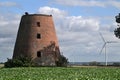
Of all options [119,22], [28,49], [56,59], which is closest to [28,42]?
[28,49]

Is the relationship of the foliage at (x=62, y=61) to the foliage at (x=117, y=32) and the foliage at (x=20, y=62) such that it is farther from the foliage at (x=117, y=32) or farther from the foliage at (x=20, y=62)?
the foliage at (x=117, y=32)

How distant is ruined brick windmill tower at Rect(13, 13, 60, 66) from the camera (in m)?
81.7

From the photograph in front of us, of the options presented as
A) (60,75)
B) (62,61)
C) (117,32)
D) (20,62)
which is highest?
(117,32)

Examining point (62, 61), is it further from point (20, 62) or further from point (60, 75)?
point (60, 75)

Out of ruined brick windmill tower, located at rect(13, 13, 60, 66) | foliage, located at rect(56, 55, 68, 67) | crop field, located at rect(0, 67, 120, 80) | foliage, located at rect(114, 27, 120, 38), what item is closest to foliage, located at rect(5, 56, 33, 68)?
ruined brick windmill tower, located at rect(13, 13, 60, 66)

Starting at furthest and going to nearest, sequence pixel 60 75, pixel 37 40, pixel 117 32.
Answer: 1. pixel 37 40
2. pixel 117 32
3. pixel 60 75

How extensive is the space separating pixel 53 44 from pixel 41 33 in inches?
128

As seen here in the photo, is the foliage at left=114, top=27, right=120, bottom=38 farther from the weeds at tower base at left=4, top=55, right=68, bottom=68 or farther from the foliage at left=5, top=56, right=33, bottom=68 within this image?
the foliage at left=5, top=56, right=33, bottom=68

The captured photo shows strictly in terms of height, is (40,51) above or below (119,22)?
below

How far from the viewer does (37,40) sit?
82.7 meters

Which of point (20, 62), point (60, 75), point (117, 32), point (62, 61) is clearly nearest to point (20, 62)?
point (20, 62)

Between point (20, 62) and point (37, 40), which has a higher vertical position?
point (37, 40)

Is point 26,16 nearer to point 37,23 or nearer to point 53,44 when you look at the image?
point 37,23

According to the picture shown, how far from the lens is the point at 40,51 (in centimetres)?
8212
